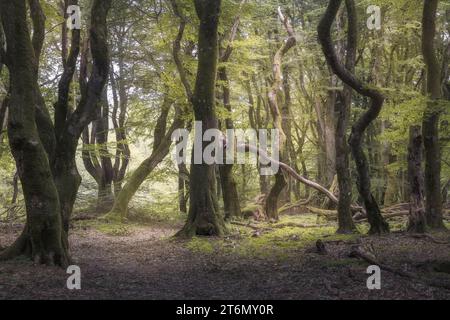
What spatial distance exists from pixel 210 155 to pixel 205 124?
891 millimetres

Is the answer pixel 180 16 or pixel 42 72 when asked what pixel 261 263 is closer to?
pixel 180 16

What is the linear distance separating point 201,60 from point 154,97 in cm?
838

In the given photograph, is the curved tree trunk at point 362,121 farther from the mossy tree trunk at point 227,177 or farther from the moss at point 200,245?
the mossy tree trunk at point 227,177

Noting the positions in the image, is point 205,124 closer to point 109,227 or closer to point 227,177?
point 227,177

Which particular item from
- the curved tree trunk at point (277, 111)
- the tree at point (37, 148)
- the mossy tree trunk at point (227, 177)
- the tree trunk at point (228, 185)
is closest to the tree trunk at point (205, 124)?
the mossy tree trunk at point (227, 177)

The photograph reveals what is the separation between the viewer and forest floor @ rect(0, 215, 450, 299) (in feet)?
23.0

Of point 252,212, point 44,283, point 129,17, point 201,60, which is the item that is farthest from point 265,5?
point 44,283

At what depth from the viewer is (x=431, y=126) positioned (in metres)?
13.0

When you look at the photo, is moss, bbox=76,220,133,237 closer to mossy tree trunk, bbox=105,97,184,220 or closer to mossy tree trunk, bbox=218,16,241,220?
mossy tree trunk, bbox=105,97,184,220

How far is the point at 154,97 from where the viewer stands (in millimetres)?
21641

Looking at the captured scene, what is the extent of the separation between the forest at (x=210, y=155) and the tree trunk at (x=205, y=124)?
0.04 meters

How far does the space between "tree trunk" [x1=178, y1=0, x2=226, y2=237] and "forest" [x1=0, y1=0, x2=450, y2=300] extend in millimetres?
40

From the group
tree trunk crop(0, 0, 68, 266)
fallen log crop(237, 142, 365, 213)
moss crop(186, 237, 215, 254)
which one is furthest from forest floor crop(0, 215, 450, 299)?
fallen log crop(237, 142, 365, 213)

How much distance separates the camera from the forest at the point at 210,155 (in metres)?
8.04
